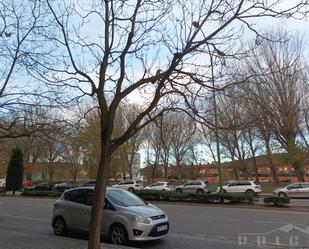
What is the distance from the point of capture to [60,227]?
46.7 ft

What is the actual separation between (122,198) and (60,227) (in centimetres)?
257

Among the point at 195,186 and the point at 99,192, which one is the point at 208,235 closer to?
the point at 99,192

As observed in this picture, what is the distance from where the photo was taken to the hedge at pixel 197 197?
27444 mm

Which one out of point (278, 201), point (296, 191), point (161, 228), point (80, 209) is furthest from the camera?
point (296, 191)

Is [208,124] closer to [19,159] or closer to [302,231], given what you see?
[302,231]

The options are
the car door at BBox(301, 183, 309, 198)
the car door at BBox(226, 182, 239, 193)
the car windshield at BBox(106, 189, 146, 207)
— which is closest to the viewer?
the car windshield at BBox(106, 189, 146, 207)

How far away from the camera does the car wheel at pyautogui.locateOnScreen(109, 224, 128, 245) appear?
12.0 metres

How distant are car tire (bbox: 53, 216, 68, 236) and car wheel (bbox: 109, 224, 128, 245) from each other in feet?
7.79

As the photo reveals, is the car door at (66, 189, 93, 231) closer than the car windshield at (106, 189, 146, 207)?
No

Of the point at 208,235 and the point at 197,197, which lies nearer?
the point at 208,235

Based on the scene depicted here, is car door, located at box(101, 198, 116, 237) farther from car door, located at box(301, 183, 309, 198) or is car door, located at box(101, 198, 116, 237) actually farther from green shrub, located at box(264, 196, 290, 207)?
car door, located at box(301, 183, 309, 198)

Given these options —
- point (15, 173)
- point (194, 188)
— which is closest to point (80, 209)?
point (194, 188)

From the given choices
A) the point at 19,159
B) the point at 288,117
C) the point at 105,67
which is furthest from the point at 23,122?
the point at 19,159

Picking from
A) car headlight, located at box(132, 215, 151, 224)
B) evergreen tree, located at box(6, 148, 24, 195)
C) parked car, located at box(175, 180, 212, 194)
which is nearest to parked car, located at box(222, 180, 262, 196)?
parked car, located at box(175, 180, 212, 194)
